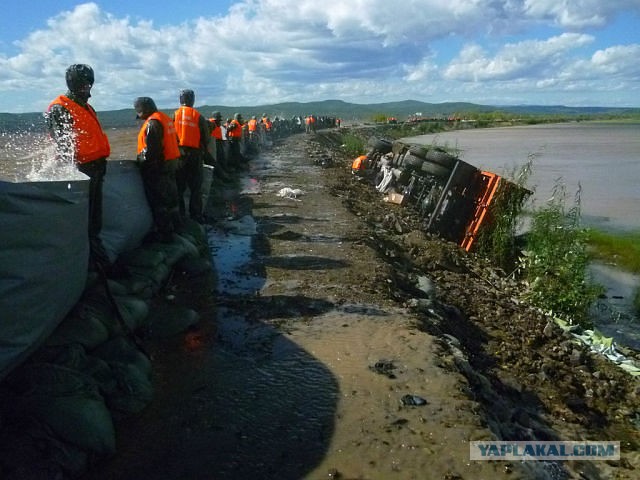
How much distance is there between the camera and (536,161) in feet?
82.0

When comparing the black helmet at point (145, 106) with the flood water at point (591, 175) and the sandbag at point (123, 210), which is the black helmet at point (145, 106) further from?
the flood water at point (591, 175)

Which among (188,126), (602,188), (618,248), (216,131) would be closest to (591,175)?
(602,188)

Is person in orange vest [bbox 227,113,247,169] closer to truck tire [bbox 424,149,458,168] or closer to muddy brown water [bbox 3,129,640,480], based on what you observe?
truck tire [bbox 424,149,458,168]

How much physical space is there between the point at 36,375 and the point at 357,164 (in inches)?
575

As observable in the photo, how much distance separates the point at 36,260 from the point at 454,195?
765 centimetres

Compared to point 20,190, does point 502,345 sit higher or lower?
lower

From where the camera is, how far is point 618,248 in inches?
387

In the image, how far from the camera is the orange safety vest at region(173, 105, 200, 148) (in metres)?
7.18

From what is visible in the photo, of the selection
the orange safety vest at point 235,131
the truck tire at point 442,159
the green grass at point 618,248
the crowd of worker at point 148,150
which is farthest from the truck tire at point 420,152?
the orange safety vest at point 235,131

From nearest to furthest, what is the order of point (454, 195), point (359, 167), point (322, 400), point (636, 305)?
point (322, 400) < point (636, 305) < point (454, 195) < point (359, 167)

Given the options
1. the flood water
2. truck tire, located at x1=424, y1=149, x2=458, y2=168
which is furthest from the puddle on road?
the flood water

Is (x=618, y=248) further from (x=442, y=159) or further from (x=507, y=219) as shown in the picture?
(x=442, y=159)

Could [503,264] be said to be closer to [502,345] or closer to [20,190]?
[502,345]

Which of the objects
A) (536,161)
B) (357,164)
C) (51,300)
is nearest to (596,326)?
(51,300)
